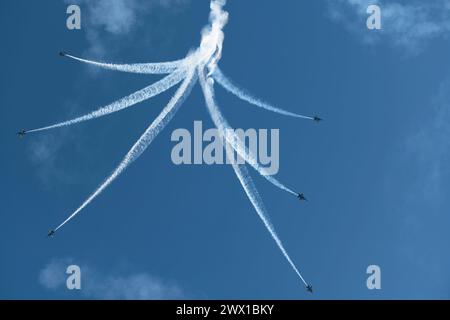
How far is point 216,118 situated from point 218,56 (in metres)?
7.00

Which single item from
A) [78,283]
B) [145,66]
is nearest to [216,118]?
[145,66]

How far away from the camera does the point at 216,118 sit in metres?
80.6
